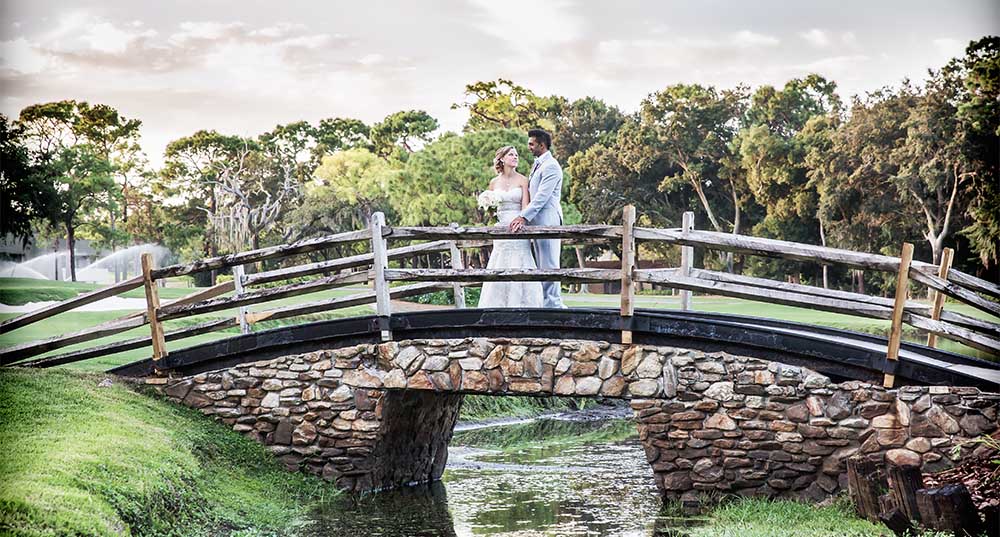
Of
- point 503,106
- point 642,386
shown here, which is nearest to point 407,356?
point 642,386

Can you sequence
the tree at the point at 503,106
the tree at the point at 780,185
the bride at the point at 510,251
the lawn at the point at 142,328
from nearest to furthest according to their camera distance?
the bride at the point at 510,251
the lawn at the point at 142,328
the tree at the point at 780,185
the tree at the point at 503,106

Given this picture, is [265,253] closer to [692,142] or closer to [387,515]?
[387,515]

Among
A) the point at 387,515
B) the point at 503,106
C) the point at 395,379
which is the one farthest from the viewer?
the point at 503,106

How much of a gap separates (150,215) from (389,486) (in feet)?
137

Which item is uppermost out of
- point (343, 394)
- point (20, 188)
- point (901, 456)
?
point (20, 188)

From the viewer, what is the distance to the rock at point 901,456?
915 centimetres

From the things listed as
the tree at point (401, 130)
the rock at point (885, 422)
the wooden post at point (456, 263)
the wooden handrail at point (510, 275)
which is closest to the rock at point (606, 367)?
the wooden handrail at point (510, 275)

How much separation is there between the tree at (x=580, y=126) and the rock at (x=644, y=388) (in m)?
40.0

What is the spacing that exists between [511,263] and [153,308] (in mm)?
3552

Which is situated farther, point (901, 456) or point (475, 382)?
point (475, 382)

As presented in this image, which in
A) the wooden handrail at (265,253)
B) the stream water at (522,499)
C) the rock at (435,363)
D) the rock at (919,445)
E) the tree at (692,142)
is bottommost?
the stream water at (522,499)

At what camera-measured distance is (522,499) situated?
10.8m

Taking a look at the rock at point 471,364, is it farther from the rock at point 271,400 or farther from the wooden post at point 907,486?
the wooden post at point 907,486

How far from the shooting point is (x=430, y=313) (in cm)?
1060
